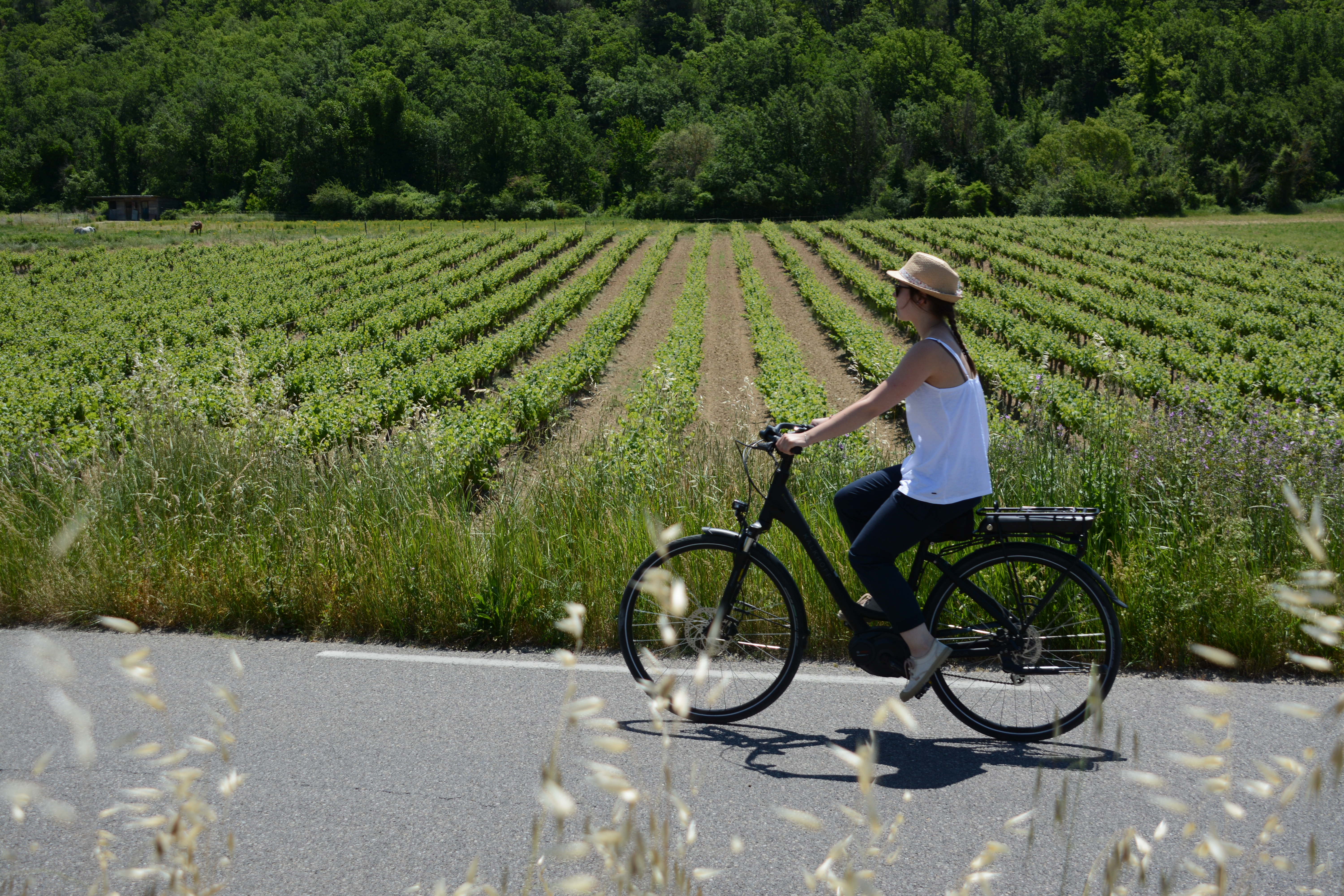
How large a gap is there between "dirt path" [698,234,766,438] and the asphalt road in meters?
3.71

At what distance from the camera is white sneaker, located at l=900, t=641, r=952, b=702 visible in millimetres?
3596

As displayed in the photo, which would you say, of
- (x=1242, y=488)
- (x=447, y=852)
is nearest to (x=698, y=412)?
(x=1242, y=488)

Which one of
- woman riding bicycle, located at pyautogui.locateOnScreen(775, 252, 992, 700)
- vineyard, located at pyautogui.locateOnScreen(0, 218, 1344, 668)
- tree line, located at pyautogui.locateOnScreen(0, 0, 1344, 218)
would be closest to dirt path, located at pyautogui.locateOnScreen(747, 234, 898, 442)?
vineyard, located at pyautogui.locateOnScreen(0, 218, 1344, 668)

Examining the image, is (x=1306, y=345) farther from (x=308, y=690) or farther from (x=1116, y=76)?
(x=1116, y=76)

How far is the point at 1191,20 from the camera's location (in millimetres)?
113312

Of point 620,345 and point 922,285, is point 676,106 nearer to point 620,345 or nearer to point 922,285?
point 620,345

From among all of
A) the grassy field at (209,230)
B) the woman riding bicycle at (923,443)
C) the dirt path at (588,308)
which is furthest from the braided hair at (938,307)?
the grassy field at (209,230)

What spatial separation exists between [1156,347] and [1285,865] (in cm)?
2009

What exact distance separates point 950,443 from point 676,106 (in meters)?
121

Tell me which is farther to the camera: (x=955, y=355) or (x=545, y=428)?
(x=545, y=428)

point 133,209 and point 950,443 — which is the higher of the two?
point 133,209

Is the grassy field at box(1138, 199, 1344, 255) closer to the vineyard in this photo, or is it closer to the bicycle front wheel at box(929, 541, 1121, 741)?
the vineyard

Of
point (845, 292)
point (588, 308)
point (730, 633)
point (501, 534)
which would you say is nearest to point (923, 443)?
point (730, 633)

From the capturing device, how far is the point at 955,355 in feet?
11.6
